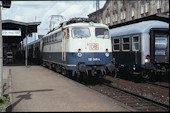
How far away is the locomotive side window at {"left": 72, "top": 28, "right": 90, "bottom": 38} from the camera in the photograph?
1684cm

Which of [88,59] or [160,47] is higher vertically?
[160,47]

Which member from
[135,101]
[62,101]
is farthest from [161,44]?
[62,101]

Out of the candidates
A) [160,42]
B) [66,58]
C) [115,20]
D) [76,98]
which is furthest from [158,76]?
[115,20]

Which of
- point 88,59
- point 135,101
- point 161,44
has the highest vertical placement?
point 161,44

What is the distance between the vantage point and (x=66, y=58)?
56.0 feet

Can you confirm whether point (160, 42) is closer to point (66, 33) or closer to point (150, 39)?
point (150, 39)

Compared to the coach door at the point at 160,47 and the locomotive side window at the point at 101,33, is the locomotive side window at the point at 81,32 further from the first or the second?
the coach door at the point at 160,47

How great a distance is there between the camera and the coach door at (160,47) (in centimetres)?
1750

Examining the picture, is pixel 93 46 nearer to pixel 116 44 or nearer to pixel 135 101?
pixel 116 44

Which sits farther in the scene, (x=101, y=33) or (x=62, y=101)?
(x=101, y=33)

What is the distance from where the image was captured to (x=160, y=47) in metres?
17.7

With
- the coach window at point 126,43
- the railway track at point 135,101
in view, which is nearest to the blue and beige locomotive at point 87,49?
the railway track at point 135,101

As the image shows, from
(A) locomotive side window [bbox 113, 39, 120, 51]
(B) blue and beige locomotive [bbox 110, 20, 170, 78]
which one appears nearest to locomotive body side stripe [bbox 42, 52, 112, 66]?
(B) blue and beige locomotive [bbox 110, 20, 170, 78]

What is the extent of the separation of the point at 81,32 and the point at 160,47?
13.5 ft
